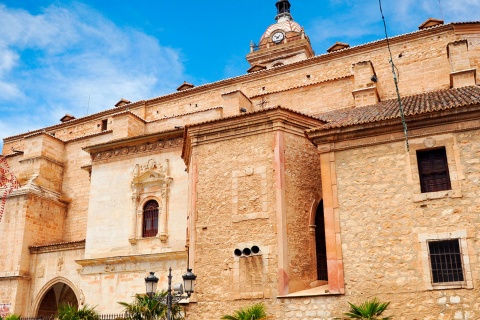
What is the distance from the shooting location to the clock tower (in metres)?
39.2

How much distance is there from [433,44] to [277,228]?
568 inches

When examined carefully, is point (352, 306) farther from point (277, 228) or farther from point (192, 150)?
point (192, 150)

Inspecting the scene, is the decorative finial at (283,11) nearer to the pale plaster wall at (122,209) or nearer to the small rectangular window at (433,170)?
the pale plaster wall at (122,209)

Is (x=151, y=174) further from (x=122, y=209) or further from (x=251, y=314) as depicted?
(x=251, y=314)

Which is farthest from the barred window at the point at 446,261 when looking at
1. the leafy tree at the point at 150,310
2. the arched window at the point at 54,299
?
the arched window at the point at 54,299

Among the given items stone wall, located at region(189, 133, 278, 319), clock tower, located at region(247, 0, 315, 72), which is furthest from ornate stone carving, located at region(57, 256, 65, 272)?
clock tower, located at region(247, 0, 315, 72)

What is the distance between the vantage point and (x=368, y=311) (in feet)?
31.9

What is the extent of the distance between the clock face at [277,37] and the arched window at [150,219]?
2635 cm

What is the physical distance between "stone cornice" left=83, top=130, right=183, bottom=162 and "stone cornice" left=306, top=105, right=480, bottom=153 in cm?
776

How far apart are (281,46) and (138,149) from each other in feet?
75.5

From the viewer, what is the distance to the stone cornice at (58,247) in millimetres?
20763

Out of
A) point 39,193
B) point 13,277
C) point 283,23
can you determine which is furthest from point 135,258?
point 283,23

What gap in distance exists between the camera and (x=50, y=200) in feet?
80.1

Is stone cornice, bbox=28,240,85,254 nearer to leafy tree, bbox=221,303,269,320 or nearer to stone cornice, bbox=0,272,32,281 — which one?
stone cornice, bbox=0,272,32,281
